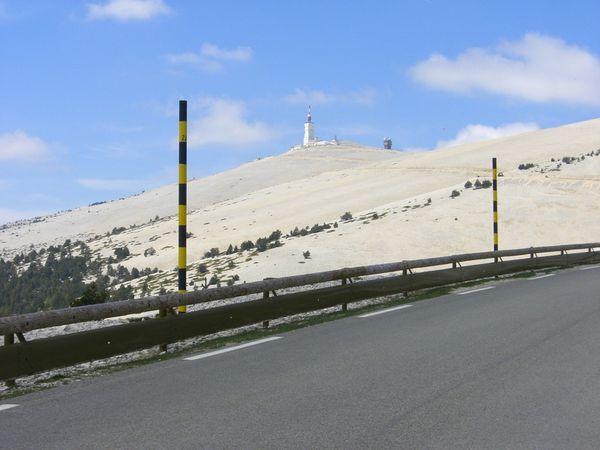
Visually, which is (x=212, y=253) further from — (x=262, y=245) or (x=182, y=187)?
(x=182, y=187)

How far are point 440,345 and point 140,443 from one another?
5.24 meters

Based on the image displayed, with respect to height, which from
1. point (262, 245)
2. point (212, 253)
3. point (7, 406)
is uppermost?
point (262, 245)

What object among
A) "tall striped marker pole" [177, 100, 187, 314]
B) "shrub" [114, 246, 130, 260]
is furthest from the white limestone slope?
"tall striped marker pole" [177, 100, 187, 314]

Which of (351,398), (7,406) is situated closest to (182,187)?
(7,406)

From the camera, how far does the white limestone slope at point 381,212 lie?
42625 millimetres

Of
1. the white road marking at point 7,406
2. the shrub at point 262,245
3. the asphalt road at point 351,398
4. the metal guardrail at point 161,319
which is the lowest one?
the white road marking at point 7,406

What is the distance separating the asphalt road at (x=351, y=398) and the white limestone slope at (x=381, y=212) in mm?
23953

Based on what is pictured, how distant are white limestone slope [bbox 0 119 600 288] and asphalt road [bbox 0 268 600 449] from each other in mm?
23953

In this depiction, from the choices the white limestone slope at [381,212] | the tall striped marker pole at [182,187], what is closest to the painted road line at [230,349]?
the tall striped marker pole at [182,187]

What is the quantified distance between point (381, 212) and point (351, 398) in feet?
169

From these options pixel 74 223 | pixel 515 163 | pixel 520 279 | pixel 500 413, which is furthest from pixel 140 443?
pixel 74 223

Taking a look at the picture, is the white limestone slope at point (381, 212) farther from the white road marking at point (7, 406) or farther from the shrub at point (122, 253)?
the white road marking at point (7, 406)

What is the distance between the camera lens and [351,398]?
667cm

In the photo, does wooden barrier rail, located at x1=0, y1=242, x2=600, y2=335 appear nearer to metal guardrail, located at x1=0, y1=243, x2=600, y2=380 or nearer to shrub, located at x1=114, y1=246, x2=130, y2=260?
metal guardrail, located at x1=0, y1=243, x2=600, y2=380
